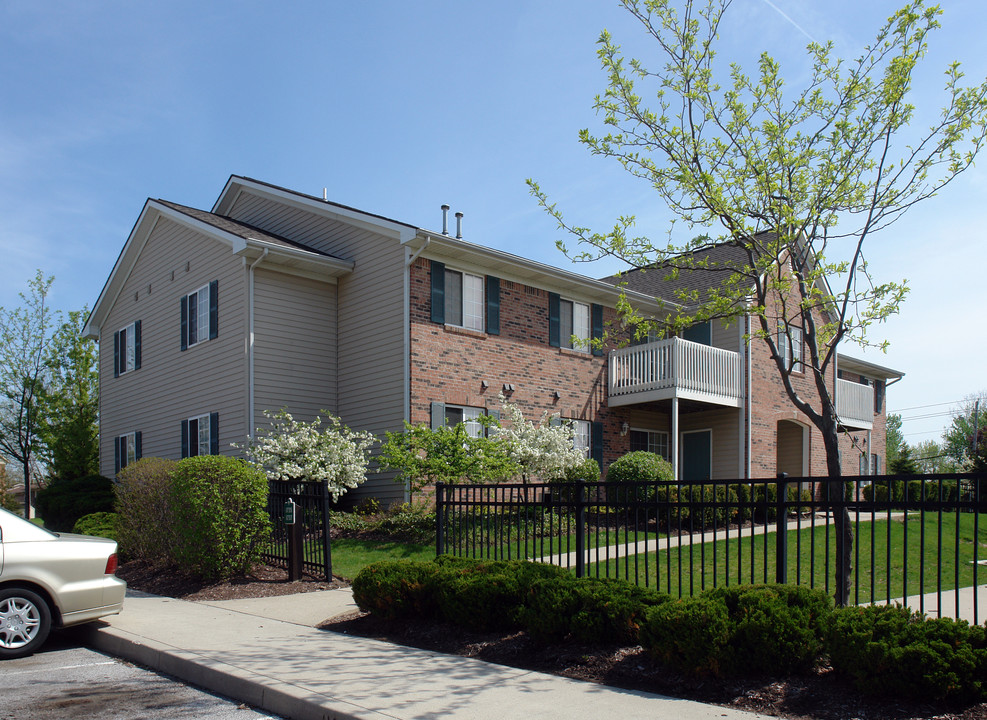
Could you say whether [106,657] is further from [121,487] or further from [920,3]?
[920,3]

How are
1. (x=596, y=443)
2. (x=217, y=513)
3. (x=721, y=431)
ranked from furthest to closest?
1. (x=721, y=431)
2. (x=596, y=443)
3. (x=217, y=513)

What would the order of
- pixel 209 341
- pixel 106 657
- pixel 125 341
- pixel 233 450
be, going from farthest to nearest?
pixel 125 341 → pixel 209 341 → pixel 233 450 → pixel 106 657

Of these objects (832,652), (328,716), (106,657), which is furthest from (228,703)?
(832,652)

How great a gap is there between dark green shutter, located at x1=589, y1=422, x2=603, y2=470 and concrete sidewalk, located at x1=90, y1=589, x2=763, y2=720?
12.5m

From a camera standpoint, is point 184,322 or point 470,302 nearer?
point 470,302

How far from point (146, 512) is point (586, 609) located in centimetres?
849

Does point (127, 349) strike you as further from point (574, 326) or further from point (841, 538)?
point (841, 538)

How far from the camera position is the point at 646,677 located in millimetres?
6043

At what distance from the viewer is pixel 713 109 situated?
8945 mm

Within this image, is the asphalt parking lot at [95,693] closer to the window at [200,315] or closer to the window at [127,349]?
the window at [200,315]

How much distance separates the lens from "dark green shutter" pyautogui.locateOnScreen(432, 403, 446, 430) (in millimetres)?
17734

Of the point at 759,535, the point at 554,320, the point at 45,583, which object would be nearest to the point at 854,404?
the point at 554,320

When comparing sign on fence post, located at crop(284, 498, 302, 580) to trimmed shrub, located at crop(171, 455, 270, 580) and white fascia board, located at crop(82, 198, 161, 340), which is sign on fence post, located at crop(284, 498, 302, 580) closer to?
trimmed shrub, located at crop(171, 455, 270, 580)

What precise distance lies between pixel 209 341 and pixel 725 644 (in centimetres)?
1643
